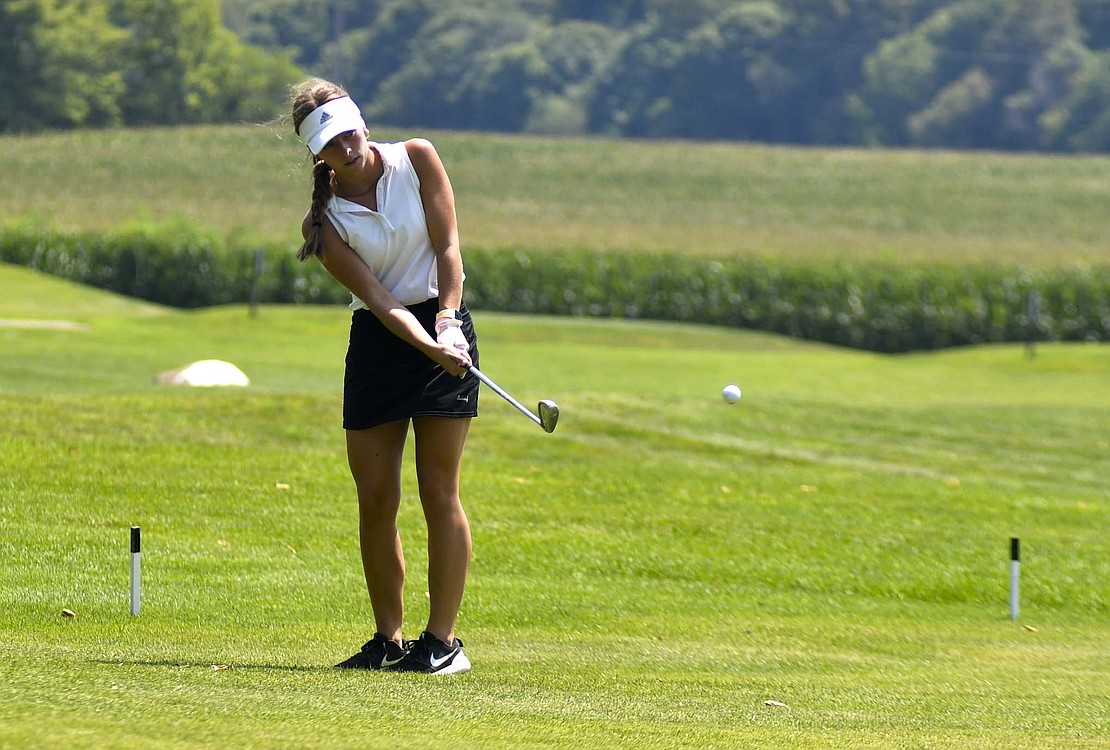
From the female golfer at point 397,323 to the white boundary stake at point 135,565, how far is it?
117 centimetres

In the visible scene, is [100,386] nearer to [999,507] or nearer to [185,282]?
[999,507]

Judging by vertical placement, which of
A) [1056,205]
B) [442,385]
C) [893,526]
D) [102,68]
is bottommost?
[893,526]

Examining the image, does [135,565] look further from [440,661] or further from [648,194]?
[648,194]

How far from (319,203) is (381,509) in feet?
3.92

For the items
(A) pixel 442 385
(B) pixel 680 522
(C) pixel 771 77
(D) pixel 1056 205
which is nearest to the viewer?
(A) pixel 442 385

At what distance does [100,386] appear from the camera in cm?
1795

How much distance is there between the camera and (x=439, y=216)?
629cm

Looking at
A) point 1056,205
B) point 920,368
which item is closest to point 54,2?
point 1056,205

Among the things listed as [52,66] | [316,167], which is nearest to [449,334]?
[316,167]

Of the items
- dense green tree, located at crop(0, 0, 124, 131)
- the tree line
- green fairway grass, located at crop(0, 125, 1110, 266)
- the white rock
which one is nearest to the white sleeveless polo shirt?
the white rock

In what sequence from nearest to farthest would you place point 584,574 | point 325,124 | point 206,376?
point 325,124, point 584,574, point 206,376

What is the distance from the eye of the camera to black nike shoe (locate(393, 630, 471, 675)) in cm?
630

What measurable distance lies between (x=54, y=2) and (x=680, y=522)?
7934cm

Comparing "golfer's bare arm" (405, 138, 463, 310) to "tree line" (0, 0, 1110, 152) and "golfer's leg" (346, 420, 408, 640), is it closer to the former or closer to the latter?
"golfer's leg" (346, 420, 408, 640)
